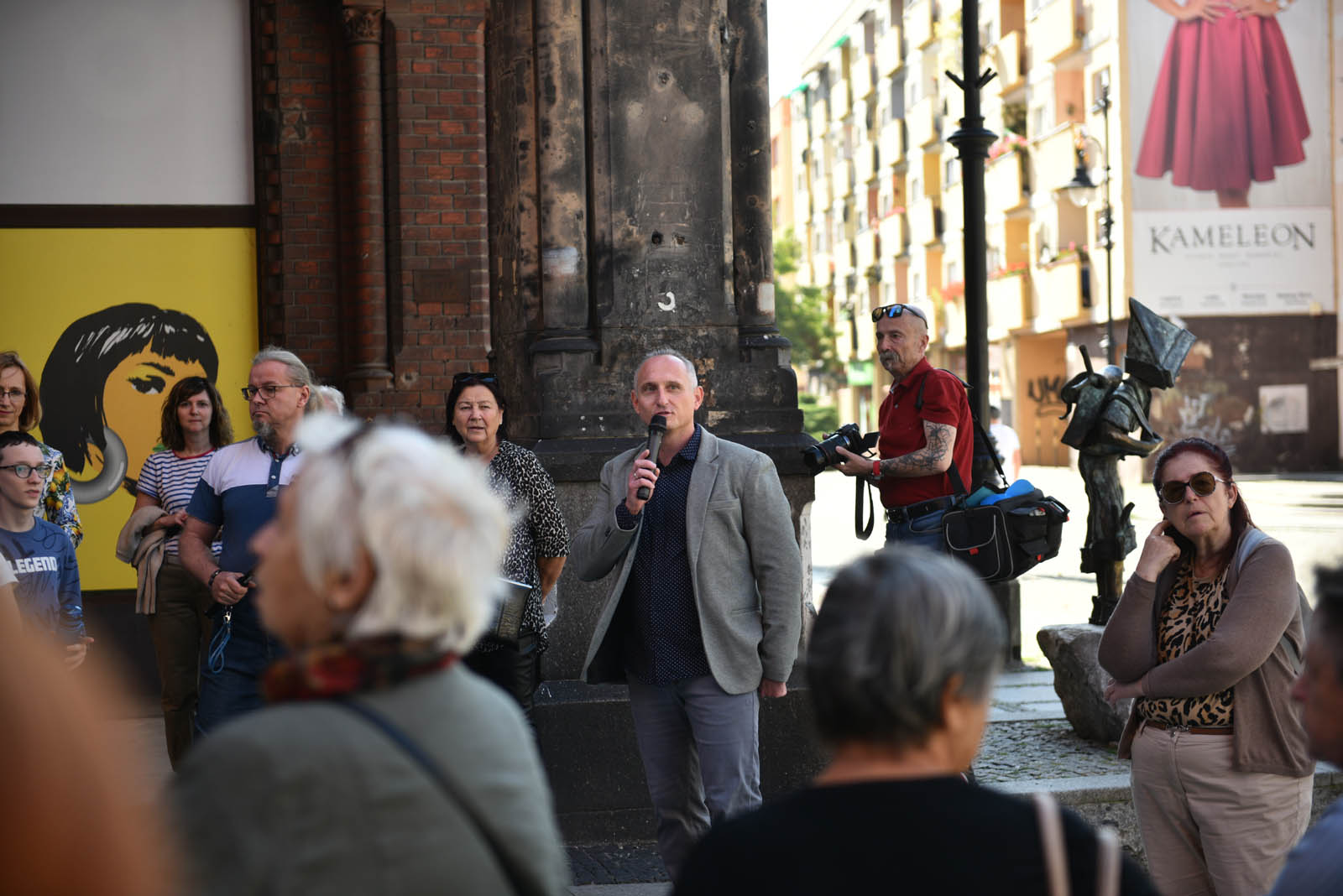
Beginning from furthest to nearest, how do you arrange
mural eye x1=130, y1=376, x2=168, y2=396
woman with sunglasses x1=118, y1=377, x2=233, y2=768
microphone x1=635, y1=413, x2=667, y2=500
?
mural eye x1=130, y1=376, x2=168, y2=396 → woman with sunglasses x1=118, y1=377, x2=233, y2=768 → microphone x1=635, y1=413, x2=667, y2=500

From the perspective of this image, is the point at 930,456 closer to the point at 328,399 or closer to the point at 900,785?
the point at 328,399

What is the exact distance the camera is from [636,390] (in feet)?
17.2

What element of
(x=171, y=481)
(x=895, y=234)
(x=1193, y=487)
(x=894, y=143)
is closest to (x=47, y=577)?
(x=171, y=481)

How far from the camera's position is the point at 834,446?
651 cm

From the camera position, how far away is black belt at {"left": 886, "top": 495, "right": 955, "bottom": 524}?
656 cm

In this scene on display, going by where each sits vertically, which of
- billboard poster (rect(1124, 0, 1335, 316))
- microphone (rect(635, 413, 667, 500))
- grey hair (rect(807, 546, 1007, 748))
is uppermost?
billboard poster (rect(1124, 0, 1335, 316))

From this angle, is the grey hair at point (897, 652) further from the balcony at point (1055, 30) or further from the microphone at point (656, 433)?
the balcony at point (1055, 30)

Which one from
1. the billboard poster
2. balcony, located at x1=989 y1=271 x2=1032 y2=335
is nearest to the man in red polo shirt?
the billboard poster

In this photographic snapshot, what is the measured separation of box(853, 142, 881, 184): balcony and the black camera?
56647 mm

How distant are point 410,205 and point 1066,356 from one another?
3741 centimetres

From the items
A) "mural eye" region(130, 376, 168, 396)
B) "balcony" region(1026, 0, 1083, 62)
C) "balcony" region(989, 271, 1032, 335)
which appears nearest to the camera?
"mural eye" region(130, 376, 168, 396)

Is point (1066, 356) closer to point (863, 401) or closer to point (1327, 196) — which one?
point (1327, 196)

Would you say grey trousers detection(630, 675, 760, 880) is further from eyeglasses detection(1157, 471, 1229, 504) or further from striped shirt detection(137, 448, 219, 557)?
striped shirt detection(137, 448, 219, 557)

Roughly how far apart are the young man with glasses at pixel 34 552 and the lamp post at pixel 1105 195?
1015 inches
